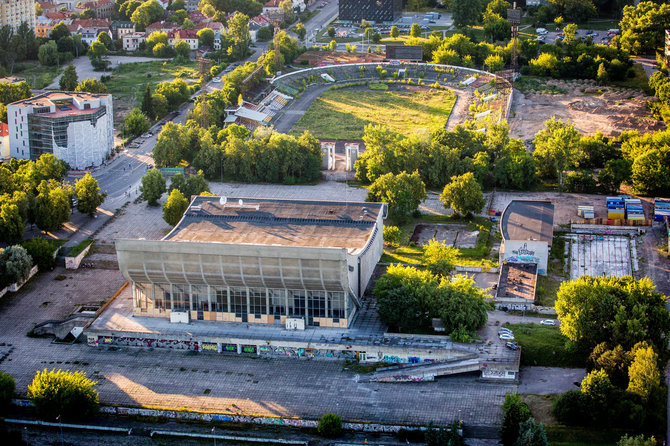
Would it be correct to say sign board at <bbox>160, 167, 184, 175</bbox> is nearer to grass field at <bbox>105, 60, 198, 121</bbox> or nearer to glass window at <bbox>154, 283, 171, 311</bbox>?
grass field at <bbox>105, 60, 198, 121</bbox>

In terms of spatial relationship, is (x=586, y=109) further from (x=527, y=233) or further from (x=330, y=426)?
(x=330, y=426)

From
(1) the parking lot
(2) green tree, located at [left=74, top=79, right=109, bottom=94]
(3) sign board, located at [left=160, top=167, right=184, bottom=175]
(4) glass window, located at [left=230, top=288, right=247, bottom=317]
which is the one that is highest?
(1) the parking lot

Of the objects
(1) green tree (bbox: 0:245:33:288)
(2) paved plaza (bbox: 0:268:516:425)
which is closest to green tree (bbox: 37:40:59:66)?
(1) green tree (bbox: 0:245:33:288)

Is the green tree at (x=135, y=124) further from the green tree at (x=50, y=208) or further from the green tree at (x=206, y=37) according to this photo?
the green tree at (x=206, y=37)

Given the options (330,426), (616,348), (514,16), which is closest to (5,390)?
(330,426)

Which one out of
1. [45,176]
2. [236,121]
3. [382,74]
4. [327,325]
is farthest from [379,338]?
[382,74]
